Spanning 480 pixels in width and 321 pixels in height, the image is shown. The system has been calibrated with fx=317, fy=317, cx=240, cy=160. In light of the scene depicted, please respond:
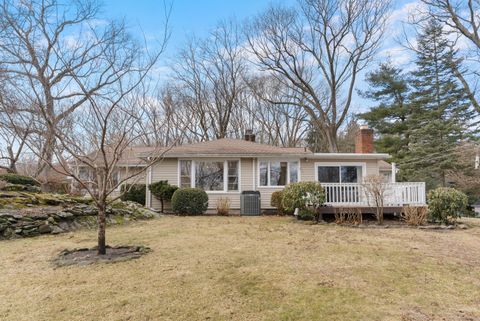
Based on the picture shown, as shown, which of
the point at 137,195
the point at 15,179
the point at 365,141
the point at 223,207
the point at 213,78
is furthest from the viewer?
the point at 213,78

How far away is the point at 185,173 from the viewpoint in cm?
1395

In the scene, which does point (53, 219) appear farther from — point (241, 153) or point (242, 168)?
point (242, 168)

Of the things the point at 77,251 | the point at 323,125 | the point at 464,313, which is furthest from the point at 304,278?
the point at 323,125

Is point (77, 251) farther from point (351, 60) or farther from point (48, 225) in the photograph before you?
point (351, 60)

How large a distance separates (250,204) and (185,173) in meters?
3.28

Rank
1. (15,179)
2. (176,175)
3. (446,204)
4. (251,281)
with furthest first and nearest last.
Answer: (15,179), (176,175), (446,204), (251,281)

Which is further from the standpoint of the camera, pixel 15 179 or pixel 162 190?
pixel 15 179

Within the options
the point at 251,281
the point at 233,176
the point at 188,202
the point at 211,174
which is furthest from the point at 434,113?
the point at 251,281

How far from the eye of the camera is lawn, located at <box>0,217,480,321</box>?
339 cm

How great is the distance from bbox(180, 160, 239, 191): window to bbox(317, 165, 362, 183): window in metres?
3.97

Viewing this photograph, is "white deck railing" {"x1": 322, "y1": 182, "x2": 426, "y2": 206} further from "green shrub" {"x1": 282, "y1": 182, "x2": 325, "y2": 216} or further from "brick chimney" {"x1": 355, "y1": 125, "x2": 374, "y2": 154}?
"brick chimney" {"x1": 355, "y1": 125, "x2": 374, "y2": 154}

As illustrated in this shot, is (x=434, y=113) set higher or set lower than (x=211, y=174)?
higher

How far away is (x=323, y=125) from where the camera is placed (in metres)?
23.9

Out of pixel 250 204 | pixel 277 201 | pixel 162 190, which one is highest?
pixel 162 190
